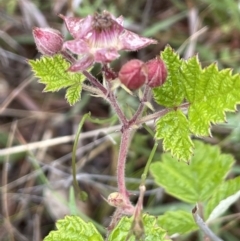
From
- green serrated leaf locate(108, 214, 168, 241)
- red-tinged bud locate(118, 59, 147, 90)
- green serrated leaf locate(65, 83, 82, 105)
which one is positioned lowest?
green serrated leaf locate(108, 214, 168, 241)

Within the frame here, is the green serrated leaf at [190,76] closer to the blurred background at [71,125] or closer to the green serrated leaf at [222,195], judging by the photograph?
the green serrated leaf at [222,195]

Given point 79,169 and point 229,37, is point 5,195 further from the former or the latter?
point 229,37

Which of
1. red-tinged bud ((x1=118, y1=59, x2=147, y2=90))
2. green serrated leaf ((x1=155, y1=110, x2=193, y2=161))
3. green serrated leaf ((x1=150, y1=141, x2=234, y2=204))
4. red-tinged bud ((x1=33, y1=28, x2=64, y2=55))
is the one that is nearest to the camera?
red-tinged bud ((x1=118, y1=59, x2=147, y2=90))

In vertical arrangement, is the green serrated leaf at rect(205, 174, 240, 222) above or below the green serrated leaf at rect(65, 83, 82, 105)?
below

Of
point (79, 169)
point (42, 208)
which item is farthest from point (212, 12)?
point (42, 208)

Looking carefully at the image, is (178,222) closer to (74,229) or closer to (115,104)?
(74,229)

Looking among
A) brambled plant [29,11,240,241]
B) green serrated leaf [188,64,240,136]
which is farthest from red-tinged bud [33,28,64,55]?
green serrated leaf [188,64,240,136]

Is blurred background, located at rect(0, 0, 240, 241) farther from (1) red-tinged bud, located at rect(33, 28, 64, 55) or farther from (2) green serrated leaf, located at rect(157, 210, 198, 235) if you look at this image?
(1) red-tinged bud, located at rect(33, 28, 64, 55)

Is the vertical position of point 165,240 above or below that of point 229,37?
below
